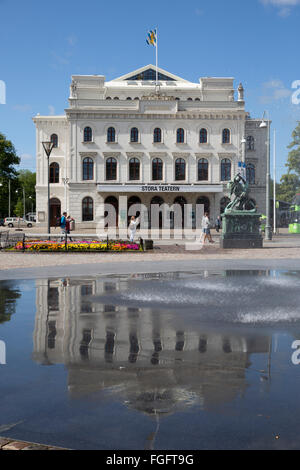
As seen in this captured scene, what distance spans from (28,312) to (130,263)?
9.61 meters

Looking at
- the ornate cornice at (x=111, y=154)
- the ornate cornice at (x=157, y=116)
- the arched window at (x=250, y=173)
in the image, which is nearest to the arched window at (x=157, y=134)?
the ornate cornice at (x=157, y=116)

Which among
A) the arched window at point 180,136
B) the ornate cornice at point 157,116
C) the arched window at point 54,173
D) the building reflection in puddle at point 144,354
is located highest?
the ornate cornice at point 157,116

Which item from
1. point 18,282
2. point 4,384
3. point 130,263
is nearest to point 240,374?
point 4,384

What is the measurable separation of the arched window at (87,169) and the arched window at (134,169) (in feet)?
14.7

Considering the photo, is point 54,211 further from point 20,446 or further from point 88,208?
point 20,446

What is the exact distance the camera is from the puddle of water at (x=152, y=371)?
3656mm

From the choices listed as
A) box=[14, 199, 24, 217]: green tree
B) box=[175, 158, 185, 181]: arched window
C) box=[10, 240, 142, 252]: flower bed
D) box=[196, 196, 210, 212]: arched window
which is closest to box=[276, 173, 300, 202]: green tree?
box=[196, 196, 210, 212]: arched window

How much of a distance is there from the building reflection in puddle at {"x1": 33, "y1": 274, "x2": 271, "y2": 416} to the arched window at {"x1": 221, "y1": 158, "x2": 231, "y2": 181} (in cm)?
4943

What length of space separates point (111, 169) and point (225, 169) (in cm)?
1335

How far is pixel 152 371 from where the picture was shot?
519 centimetres

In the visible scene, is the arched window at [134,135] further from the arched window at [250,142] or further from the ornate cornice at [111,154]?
the arched window at [250,142]

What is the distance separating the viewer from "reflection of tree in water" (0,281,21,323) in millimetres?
8410
